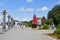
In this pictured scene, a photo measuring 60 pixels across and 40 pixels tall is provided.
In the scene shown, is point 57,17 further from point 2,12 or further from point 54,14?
point 2,12

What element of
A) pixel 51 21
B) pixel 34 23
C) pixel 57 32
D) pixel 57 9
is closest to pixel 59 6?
pixel 57 9

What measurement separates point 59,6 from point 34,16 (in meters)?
45.8

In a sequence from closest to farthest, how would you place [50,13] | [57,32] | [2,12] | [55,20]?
[57,32] → [2,12] → [55,20] → [50,13]

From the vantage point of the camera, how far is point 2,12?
5572cm

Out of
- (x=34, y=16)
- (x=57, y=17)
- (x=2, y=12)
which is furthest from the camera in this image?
(x=57, y=17)

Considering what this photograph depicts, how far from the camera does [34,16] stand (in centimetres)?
9712

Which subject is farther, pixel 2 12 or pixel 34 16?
pixel 34 16

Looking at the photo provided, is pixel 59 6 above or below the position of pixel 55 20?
above

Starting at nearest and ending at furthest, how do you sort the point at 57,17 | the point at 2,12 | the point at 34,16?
the point at 2,12
the point at 34,16
the point at 57,17

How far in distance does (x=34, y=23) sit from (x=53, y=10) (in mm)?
45205

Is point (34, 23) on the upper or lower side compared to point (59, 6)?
lower

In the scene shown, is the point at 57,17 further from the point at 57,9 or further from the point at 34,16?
the point at 34,16

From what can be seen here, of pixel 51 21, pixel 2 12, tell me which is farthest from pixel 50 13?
pixel 2 12

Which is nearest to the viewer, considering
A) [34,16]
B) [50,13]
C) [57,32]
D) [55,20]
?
[57,32]
